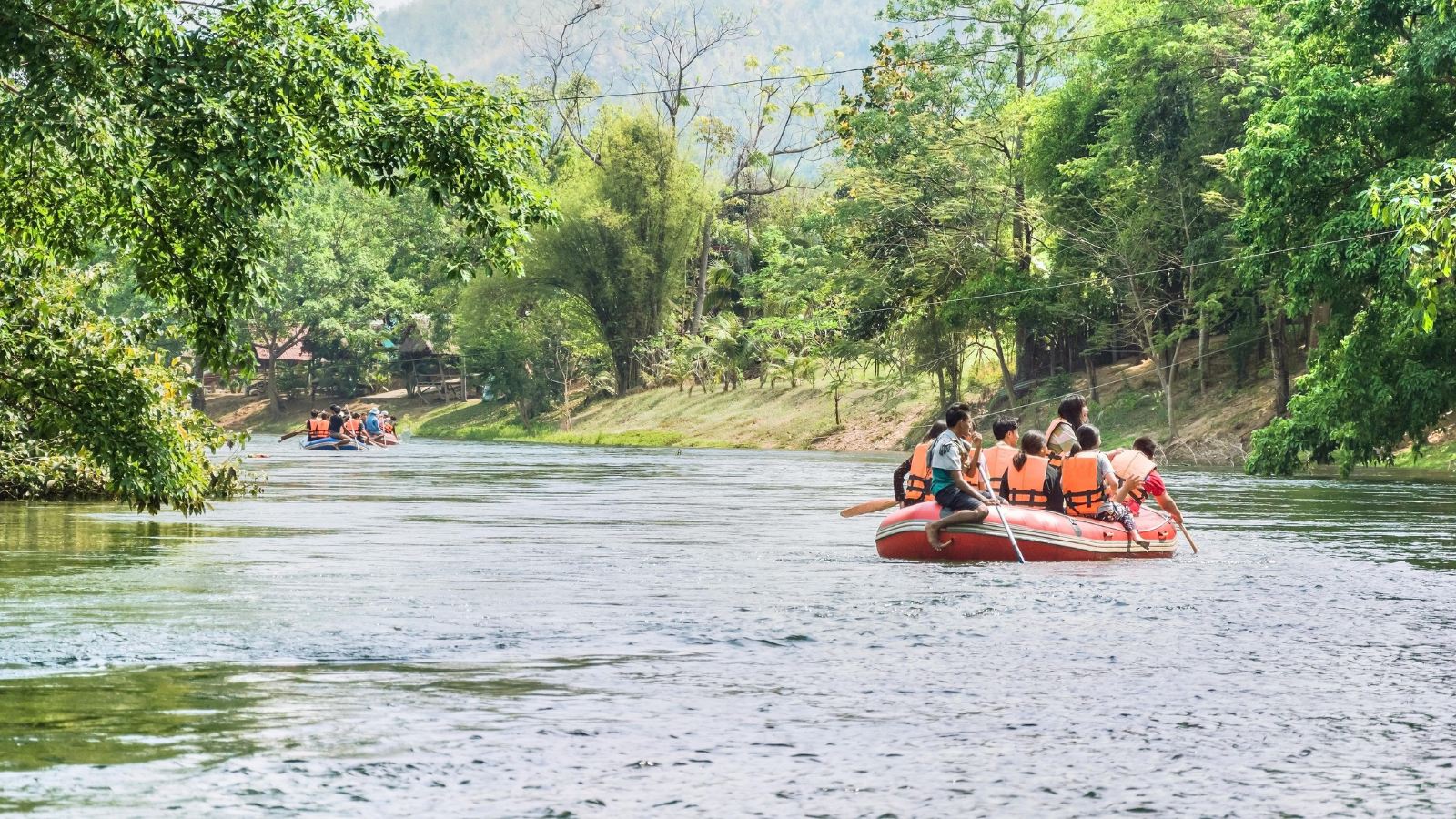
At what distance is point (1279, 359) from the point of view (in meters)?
48.7

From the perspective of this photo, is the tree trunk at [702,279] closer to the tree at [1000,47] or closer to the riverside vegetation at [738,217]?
the riverside vegetation at [738,217]

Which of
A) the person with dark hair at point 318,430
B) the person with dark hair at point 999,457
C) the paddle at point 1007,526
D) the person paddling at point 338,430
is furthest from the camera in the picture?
the person with dark hair at point 318,430

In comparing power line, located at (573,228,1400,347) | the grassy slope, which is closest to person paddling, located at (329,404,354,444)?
the grassy slope

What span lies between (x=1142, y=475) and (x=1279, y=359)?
1153 inches

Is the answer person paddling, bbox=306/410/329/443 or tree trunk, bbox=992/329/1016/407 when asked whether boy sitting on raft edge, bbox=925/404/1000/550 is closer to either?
tree trunk, bbox=992/329/1016/407

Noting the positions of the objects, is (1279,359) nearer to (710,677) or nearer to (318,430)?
(318,430)

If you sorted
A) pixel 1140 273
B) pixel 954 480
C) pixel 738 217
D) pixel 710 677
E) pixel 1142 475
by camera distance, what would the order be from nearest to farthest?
pixel 710 677 → pixel 954 480 → pixel 1142 475 → pixel 1140 273 → pixel 738 217

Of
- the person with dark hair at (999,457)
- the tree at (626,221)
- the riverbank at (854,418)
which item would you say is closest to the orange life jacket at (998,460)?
the person with dark hair at (999,457)

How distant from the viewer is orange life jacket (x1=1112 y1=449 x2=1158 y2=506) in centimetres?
2134

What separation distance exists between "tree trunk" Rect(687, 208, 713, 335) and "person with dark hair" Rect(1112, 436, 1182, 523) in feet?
205

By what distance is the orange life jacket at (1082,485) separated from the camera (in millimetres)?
20906

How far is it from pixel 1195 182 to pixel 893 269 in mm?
12471

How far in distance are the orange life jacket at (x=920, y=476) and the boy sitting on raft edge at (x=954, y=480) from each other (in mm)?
1135

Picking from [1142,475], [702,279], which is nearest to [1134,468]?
[1142,475]
